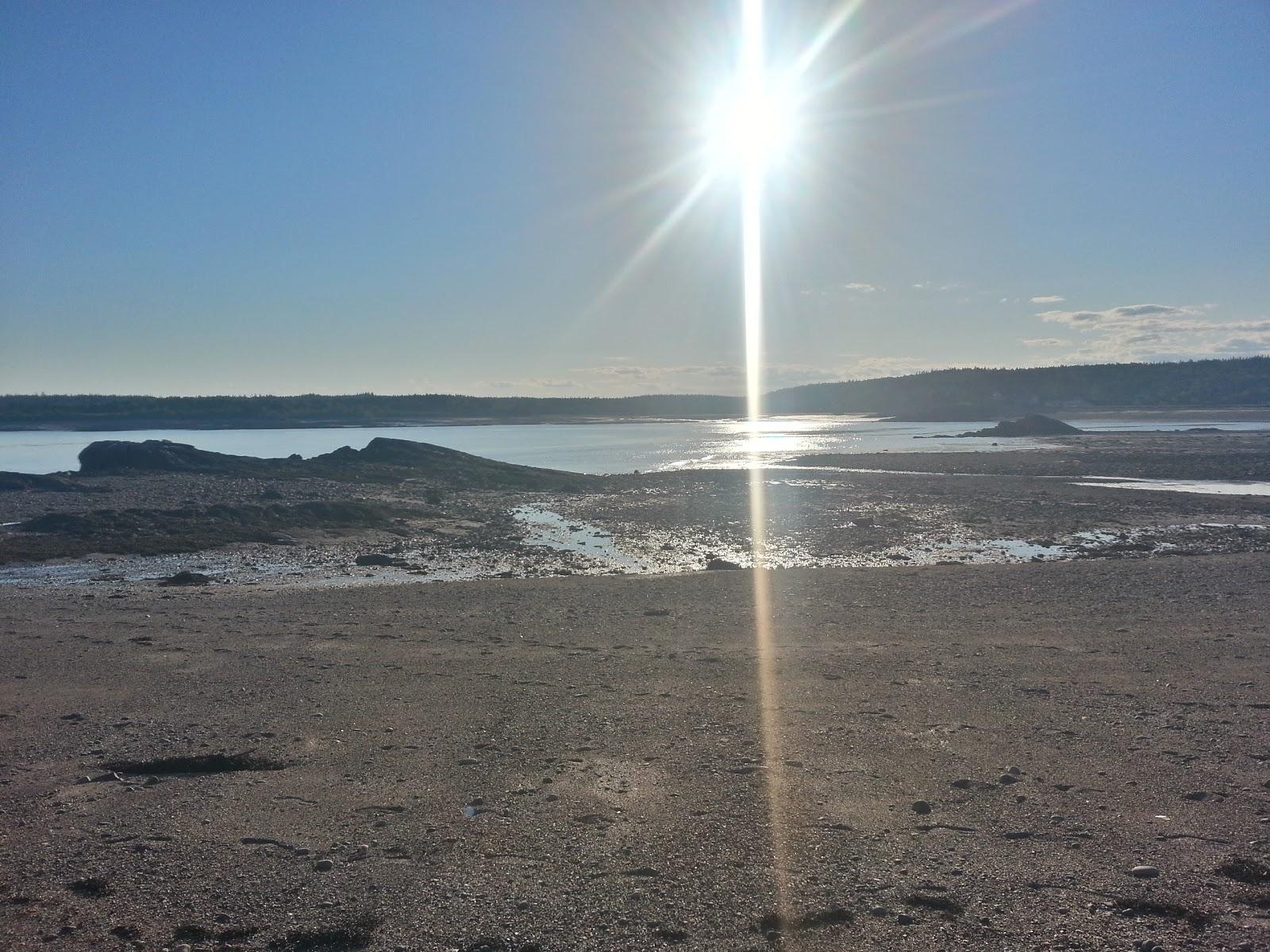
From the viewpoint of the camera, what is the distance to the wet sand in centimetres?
467

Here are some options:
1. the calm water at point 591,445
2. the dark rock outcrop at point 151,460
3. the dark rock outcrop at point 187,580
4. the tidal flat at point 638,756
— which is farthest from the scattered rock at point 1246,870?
the calm water at point 591,445

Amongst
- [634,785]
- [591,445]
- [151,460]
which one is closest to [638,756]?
[634,785]

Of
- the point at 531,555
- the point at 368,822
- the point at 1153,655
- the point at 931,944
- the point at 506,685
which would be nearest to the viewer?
the point at 931,944

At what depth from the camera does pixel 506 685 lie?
8.88m

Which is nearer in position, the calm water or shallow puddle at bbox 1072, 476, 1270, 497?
shallow puddle at bbox 1072, 476, 1270, 497

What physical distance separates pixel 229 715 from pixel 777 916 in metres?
5.27

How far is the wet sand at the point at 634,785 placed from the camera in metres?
4.67

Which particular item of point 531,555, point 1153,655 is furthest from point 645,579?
point 1153,655

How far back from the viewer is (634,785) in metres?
6.39

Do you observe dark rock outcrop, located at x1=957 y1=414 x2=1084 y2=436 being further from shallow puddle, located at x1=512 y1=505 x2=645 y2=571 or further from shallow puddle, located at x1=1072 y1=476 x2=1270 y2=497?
shallow puddle, located at x1=512 y1=505 x2=645 y2=571

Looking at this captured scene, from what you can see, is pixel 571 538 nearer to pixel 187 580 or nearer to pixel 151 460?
pixel 187 580

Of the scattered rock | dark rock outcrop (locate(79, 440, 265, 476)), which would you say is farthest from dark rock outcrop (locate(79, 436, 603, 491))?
the scattered rock

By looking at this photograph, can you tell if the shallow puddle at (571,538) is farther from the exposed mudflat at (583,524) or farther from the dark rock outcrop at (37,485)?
the dark rock outcrop at (37,485)

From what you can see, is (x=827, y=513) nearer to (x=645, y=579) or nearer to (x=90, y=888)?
(x=645, y=579)
